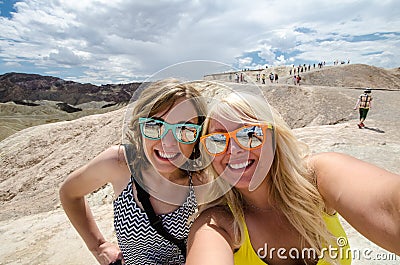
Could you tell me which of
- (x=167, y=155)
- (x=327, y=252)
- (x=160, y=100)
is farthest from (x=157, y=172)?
(x=327, y=252)

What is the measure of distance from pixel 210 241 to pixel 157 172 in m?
0.86

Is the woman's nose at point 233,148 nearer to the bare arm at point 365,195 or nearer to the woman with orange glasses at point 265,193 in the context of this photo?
the woman with orange glasses at point 265,193

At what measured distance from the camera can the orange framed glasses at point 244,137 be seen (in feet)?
6.57

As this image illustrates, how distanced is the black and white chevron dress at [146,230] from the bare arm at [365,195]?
40.1 inches

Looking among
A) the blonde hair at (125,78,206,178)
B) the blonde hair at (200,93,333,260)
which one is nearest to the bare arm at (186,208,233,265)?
the blonde hair at (200,93,333,260)

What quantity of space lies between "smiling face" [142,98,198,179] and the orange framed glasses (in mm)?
256

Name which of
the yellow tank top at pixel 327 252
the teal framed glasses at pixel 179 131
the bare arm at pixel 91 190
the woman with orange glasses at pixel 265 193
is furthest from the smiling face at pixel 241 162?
the bare arm at pixel 91 190

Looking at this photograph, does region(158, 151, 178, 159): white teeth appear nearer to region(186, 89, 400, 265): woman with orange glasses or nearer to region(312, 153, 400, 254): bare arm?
region(186, 89, 400, 265): woman with orange glasses

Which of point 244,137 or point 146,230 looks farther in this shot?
point 146,230

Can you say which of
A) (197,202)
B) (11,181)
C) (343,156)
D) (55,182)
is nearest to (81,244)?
(197,202)

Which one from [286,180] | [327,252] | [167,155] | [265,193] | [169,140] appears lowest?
[327,252]

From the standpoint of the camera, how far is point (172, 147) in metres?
2.21

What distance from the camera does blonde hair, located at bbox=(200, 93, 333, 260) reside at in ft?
6.47

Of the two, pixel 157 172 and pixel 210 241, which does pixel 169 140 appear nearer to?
pixel 157 172
